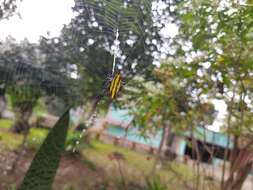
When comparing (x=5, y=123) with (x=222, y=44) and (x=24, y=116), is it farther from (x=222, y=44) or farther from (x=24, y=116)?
(x=222, y=44)

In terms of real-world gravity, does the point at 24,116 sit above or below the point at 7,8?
below

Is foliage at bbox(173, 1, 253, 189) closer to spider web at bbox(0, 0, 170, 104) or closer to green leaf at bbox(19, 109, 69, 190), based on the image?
spider web at bbox(0, 0, 170, 104)

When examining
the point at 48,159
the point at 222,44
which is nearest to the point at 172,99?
the point at 222,44

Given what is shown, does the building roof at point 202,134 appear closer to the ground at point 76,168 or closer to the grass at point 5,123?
the ground at point 76,168

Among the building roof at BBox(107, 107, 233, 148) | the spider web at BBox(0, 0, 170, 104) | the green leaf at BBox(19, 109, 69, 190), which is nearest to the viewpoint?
the green leaf at BBox(19, 109, 69, 190)

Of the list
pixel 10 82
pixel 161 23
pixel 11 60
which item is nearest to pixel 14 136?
pixel 10 82

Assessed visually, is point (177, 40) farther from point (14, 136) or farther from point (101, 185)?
point (14, 136)

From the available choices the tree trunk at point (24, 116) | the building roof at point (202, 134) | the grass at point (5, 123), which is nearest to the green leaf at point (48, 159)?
the building roof at point (202, 134)

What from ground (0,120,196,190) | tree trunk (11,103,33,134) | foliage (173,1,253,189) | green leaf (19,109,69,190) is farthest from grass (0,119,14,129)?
green leaf (19,109,69,190)

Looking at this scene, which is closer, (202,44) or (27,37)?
(202,44)
